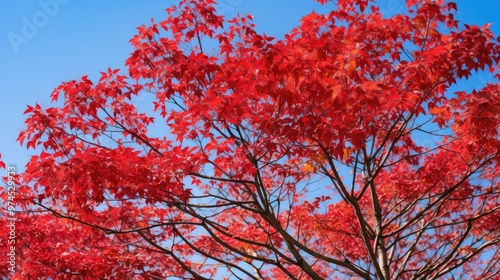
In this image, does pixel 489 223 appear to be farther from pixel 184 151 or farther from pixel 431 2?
pixel 184 151

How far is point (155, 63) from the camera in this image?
742cm

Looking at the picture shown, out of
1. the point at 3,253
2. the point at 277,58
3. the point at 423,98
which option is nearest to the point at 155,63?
the point at 277,58

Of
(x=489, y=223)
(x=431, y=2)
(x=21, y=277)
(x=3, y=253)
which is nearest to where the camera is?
(x=431, y=2)

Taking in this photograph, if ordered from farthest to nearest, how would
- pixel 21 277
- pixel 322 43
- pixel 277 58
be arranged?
pixel 21 277 < pixel 322 43 < pixel 277 58

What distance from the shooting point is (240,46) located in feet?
26.1

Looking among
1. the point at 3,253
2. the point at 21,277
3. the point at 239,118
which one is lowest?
the point at 21,277

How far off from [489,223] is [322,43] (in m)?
6.17

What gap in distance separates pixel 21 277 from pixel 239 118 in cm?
475

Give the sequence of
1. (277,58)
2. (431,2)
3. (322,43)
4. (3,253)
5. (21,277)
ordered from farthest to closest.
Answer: (3,253)
(21,277)
(431,2)
(322,43)
(277,58)

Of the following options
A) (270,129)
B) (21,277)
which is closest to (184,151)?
(270,129)

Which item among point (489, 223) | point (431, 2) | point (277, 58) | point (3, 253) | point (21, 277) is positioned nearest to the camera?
point (277, 58)

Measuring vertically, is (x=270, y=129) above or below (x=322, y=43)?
below

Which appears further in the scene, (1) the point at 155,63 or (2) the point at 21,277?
(2) the point at 21,277

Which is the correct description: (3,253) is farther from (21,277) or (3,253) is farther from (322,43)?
(322,43)
